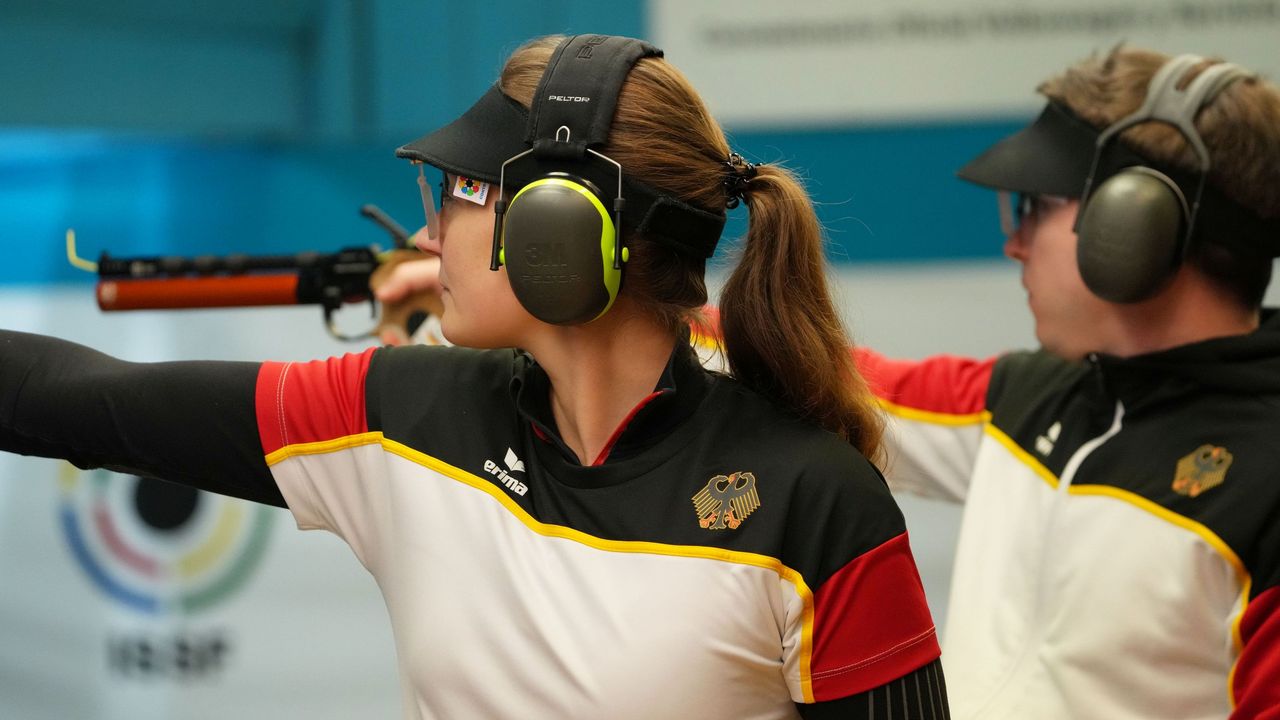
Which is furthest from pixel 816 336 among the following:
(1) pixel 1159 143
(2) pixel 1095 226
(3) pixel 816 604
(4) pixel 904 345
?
(4) pixel 904 345

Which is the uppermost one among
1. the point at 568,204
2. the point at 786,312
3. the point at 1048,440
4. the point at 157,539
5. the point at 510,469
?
the point at 568,204

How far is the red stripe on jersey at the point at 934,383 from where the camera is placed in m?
1.77

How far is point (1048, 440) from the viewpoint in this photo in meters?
1.62

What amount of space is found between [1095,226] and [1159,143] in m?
0.14

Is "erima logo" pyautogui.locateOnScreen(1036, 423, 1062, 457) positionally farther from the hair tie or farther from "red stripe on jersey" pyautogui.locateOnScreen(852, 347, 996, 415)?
the hair tie

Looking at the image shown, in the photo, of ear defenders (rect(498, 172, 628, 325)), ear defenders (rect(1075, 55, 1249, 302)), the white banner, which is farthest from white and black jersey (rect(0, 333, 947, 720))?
Answer: the white banner

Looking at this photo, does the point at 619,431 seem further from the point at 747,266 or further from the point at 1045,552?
the point at 1045,552

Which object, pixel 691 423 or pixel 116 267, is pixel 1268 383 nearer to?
pixel 691 423

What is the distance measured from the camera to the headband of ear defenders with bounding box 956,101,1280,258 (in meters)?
1.48

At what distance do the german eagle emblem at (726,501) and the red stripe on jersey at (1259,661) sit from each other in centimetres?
65

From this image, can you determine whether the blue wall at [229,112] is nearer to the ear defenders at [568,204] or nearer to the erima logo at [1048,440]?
the erima logo at [1048,440]

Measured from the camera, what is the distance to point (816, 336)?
115cm

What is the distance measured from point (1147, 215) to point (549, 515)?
844 millimetres

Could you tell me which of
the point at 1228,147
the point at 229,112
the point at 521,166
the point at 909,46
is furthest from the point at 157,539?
the point at 1228,147
